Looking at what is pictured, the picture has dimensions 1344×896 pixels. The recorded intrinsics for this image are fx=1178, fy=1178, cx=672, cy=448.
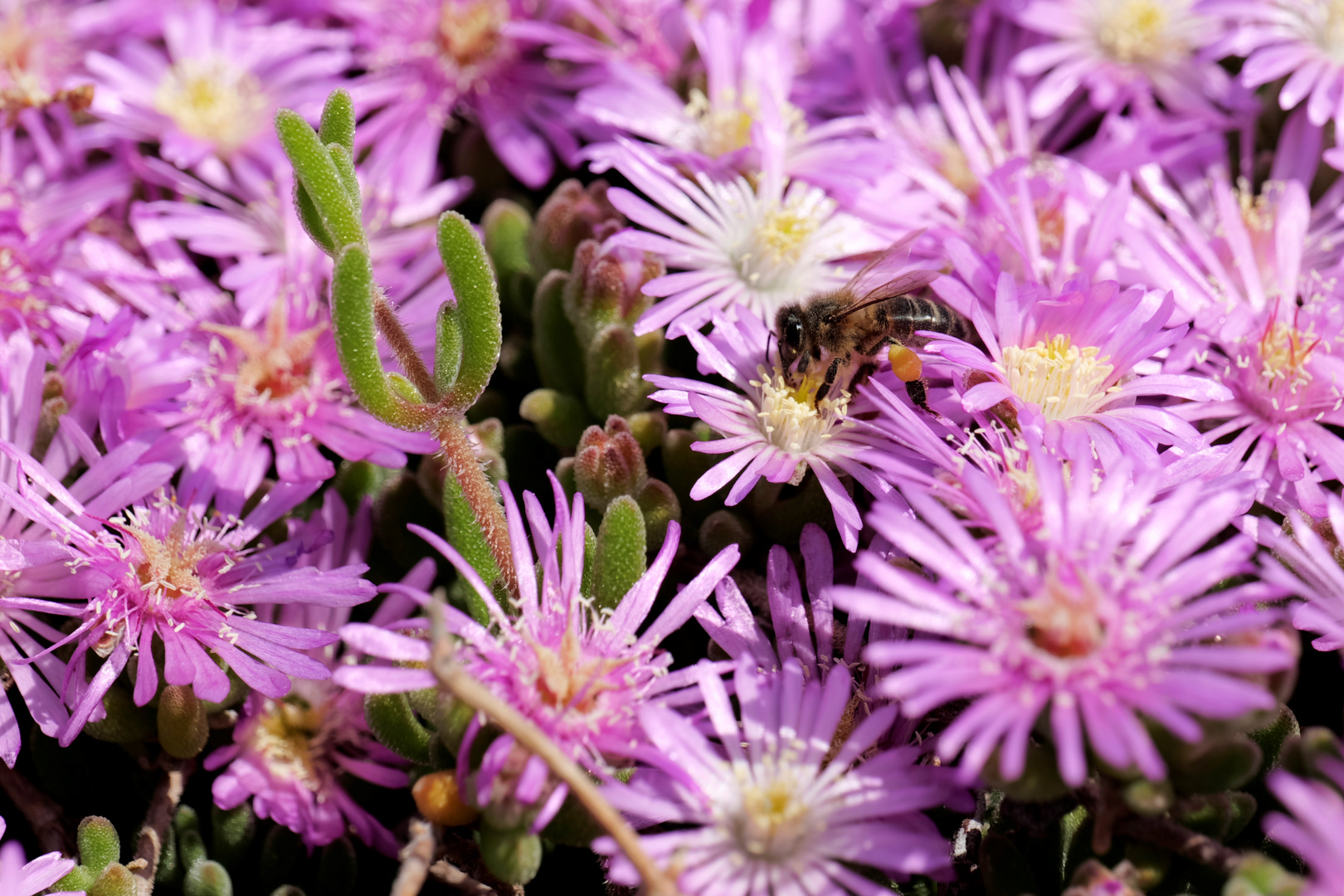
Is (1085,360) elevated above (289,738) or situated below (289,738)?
above

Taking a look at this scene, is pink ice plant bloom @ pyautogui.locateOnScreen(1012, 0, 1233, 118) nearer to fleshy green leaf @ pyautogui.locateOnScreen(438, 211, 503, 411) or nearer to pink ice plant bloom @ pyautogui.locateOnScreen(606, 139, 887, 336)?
pink ice plant bloom @ pyautogui.locateOnScreen(606, 139, 887, 336)

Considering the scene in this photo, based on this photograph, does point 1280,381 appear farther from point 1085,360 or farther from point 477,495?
point 477,495

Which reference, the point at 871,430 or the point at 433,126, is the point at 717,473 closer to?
the point at 871,430

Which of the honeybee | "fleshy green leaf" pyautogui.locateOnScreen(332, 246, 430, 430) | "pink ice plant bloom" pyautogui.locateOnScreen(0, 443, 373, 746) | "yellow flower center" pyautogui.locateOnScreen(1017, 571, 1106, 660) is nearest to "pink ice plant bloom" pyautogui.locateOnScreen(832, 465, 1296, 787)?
"yellow flower center" pyautogui.locateOnScreen(1017, 571, 1106, 660)

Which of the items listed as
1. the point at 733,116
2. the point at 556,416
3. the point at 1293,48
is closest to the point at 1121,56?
the point at 1293,48

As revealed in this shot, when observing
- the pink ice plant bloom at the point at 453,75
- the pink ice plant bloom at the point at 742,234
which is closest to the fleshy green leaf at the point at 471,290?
the pink ice plant bloom at the point at 742,234

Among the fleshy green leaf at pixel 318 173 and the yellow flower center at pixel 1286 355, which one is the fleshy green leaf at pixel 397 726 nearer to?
the fleshy green leaf at pixel 318 173

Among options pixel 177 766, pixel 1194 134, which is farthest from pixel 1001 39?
pixel 177 766
